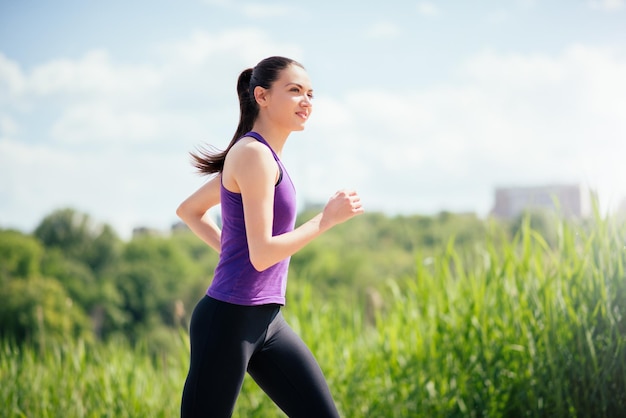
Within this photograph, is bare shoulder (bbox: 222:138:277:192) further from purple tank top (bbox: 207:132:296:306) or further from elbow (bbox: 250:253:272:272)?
elbow (bbox: 250:253:272:272)

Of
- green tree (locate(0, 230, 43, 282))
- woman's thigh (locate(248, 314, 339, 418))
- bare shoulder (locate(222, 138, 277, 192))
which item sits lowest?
green tree (locate(0, 230, 43, 282))

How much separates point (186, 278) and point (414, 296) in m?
43.8

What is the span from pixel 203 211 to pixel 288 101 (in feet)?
1.61

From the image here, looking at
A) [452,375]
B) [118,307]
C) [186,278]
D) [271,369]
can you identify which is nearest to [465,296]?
[452,375]

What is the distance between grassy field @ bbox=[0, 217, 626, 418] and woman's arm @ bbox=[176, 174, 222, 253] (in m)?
1.66

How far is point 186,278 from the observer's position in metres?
46.8

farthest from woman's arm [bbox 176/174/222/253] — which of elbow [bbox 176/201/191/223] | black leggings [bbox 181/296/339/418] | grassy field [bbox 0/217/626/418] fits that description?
grassy field [bbox 0/217/626/418]

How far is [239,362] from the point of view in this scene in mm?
1742

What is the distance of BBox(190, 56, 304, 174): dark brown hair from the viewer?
189cm

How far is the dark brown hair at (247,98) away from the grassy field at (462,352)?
1.76m

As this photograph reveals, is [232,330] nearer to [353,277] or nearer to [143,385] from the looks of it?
[143,385]

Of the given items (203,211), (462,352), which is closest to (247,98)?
(203,211)

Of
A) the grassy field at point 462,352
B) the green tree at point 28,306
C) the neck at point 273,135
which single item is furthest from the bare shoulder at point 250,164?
the green tree at point 28,306

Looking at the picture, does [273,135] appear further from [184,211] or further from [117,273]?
[117,273]
